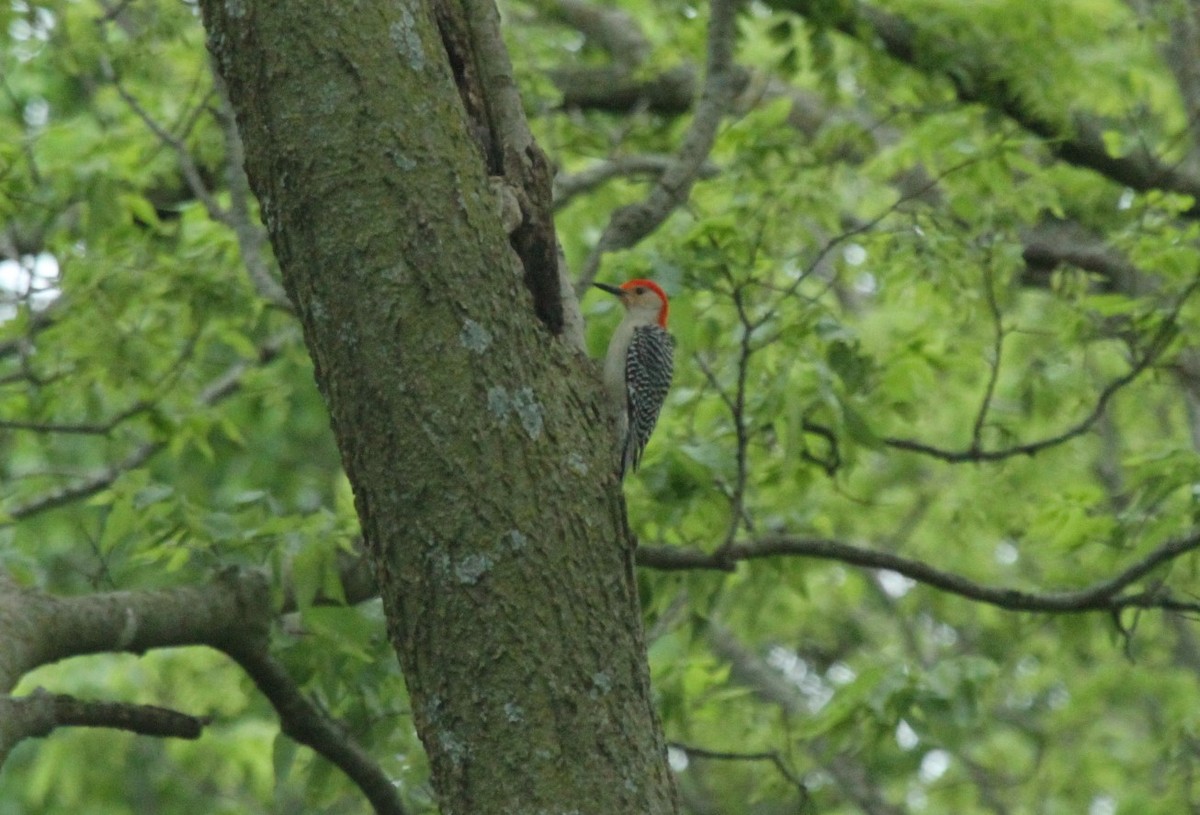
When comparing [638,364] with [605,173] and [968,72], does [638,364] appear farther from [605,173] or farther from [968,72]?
[968,72]

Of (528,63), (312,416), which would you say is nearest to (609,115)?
(528,63)

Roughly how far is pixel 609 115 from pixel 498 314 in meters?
6.58

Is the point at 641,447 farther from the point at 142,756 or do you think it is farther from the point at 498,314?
the point at 142,756

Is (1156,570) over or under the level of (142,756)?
over

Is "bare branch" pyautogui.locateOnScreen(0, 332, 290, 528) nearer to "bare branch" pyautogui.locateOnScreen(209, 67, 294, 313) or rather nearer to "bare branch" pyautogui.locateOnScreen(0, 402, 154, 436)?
"bare branch" pyautogui.locateOnScreen(0, 402, 154, 436)

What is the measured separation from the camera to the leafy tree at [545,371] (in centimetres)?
296

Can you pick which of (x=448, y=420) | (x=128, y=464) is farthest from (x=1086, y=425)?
(x=128, y=464)

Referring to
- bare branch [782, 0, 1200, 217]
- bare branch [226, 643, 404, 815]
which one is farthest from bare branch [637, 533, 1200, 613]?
bare branch [782, 0, 1200, 217]

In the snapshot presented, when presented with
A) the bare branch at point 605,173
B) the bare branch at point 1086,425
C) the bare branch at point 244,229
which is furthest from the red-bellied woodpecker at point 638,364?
the bare branch at point 244,229

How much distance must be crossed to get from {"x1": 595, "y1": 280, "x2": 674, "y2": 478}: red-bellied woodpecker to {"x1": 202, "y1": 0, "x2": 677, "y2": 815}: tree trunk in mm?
2155

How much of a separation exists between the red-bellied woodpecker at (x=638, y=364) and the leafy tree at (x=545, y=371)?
0.41 feet

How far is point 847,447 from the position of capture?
5.38 m

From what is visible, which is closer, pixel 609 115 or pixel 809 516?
pixel 809 516

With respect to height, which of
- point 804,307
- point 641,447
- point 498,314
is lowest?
point 641,447
